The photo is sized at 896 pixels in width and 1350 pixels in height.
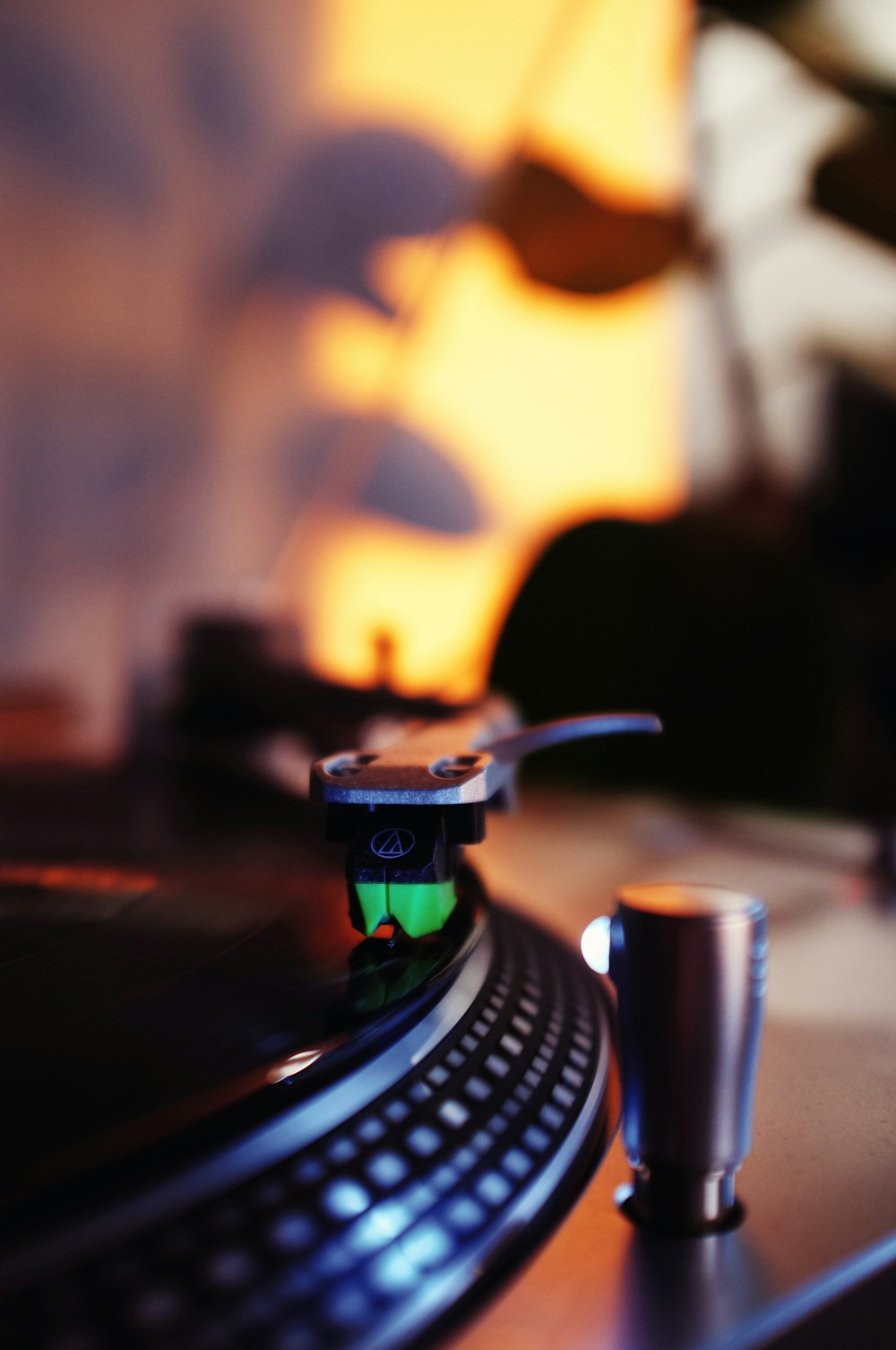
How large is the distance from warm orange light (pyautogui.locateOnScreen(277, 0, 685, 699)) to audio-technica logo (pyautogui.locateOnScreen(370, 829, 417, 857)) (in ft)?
3.54

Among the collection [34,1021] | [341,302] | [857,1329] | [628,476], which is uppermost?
[341,302]

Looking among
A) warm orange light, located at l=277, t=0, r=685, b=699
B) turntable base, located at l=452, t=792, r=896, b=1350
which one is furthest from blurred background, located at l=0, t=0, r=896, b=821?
turntable base, located at l=452, t=792, r=896, b=1350

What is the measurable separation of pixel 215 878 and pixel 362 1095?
0.96 ft

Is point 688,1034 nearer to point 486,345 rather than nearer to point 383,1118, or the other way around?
point 383,1118

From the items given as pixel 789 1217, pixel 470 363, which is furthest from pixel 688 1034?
pixel 470 363

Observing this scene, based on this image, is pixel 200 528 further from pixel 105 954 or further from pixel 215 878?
pixel 105 954

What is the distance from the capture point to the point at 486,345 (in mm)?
1908

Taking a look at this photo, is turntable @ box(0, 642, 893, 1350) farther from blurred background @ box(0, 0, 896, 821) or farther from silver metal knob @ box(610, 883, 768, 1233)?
blurred background @ box(0, 0, 896, 821)

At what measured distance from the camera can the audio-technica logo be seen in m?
0.44

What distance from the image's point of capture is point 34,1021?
0.41m

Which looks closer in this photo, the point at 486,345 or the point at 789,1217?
the point at 789,1217

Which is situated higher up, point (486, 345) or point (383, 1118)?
point (486, 345)

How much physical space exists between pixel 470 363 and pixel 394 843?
1602 mm

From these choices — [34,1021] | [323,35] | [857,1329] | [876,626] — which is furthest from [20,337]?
[876,626]
